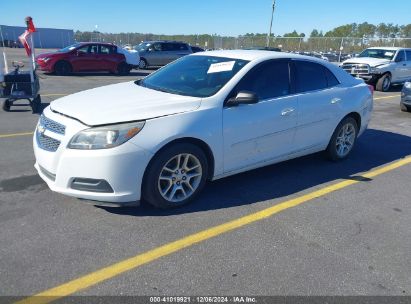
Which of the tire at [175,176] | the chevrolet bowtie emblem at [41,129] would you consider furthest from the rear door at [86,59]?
the tire at [175,176]

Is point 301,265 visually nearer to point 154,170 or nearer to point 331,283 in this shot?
point 331,283

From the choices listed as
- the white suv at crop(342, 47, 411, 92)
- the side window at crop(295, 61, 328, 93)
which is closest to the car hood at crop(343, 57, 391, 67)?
the white suv at crop(342, 47, 411, 92)

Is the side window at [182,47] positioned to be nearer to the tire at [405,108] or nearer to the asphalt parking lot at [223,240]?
the tire at [405,108]

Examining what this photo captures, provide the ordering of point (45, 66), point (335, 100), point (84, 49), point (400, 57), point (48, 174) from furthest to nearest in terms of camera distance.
Result: point (84, 49), point (45, 66), point (400, 57), point (335, 100), point (48, 174)

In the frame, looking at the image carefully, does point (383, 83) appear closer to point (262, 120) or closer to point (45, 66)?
point (262, 120)

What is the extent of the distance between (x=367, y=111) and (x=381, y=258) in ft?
10.9

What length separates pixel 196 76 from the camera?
451 cm

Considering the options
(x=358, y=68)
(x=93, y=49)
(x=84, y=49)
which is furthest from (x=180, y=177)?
(x=93, y=49)

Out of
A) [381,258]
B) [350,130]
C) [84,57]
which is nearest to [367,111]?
[350,130]

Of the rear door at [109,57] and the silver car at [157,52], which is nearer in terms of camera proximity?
the rear door at [109,57]

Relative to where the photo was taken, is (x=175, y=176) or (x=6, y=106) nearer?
(x=175, y=176)

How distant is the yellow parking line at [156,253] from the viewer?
2.62 meters

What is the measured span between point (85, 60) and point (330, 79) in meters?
14.2

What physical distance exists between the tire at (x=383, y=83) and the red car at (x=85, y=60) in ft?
37.3
